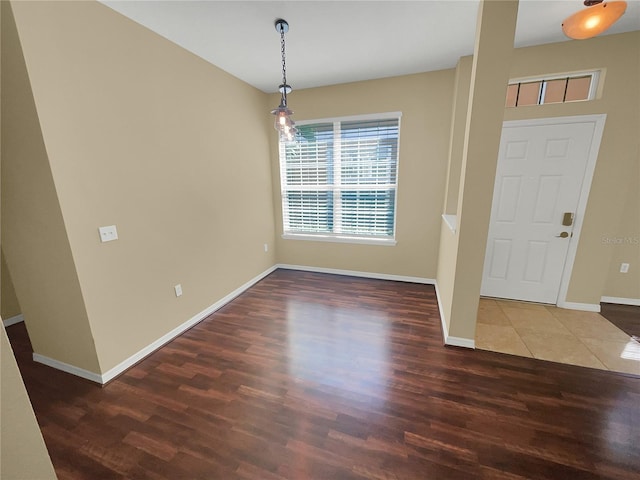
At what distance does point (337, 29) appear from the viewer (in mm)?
2201

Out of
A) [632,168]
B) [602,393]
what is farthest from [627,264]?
[602,393]

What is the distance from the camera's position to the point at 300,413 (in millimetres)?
1682

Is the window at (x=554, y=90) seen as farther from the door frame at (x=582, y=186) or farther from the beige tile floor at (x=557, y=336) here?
the beige tile floor at (x=557, y=336)

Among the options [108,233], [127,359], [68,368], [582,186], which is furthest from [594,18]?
[68,368]

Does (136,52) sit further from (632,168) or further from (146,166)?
(632,168)

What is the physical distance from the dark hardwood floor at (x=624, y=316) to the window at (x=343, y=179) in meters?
2.42

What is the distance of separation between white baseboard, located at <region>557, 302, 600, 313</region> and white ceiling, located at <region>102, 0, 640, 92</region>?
2650 millimetres

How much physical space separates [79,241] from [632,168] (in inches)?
189

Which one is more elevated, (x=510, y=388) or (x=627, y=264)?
(x=627, y=264)

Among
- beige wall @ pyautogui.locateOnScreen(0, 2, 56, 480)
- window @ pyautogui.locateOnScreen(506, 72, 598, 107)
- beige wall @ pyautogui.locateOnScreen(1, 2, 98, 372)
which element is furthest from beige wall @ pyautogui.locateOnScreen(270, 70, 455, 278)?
beige wall @ pyautogui.locateOnScreen(0, 2, 56, 480)

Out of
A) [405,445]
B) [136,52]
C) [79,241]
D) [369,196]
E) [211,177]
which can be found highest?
[136,52]

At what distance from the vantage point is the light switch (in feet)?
6.18

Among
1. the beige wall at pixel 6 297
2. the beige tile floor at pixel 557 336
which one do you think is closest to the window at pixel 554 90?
the beige tile floor at pixel 557 336

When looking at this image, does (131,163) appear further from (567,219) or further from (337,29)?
(567,219)
